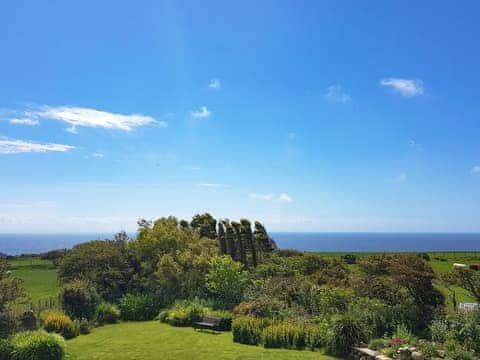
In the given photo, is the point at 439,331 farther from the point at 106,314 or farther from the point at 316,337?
the point at 106,314

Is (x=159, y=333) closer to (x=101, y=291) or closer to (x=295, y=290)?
(x=295, y=290)

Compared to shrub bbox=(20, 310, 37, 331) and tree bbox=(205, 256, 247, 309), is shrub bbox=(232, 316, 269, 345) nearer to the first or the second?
tree bbox=(205, 256, 247, 309)

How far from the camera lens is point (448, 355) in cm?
1106

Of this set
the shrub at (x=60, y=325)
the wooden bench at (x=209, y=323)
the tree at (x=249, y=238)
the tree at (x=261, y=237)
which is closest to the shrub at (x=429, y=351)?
the wooden bench at (x=209, y=323)

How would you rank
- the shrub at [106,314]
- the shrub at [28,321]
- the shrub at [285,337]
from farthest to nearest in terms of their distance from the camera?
the shrub at [106,314] < the shrub at [28,321] < the shrub at [285,337]

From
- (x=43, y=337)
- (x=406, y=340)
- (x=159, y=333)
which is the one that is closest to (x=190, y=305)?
(x=159, y=333)

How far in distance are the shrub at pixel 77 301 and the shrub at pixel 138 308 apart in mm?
1685

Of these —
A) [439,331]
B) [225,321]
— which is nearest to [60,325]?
[225,321]

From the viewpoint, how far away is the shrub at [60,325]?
17391 millimetres

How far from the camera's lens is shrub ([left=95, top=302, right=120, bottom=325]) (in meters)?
20.8

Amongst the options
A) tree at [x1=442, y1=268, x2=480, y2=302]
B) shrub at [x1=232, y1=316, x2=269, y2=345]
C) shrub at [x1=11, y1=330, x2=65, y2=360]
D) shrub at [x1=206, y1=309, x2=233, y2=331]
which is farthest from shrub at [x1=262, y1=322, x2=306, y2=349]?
shrub at [x1=11, y1=330, x2=65, y2=360]

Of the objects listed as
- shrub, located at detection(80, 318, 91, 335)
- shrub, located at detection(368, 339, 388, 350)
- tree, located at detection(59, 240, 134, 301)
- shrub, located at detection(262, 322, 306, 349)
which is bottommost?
shrub, located at detection(80, 318, 91, 335)

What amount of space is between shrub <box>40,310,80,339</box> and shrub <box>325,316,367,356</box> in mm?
10803

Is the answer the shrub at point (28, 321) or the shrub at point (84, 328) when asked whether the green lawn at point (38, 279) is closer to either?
the shrub at point (84, 328)
